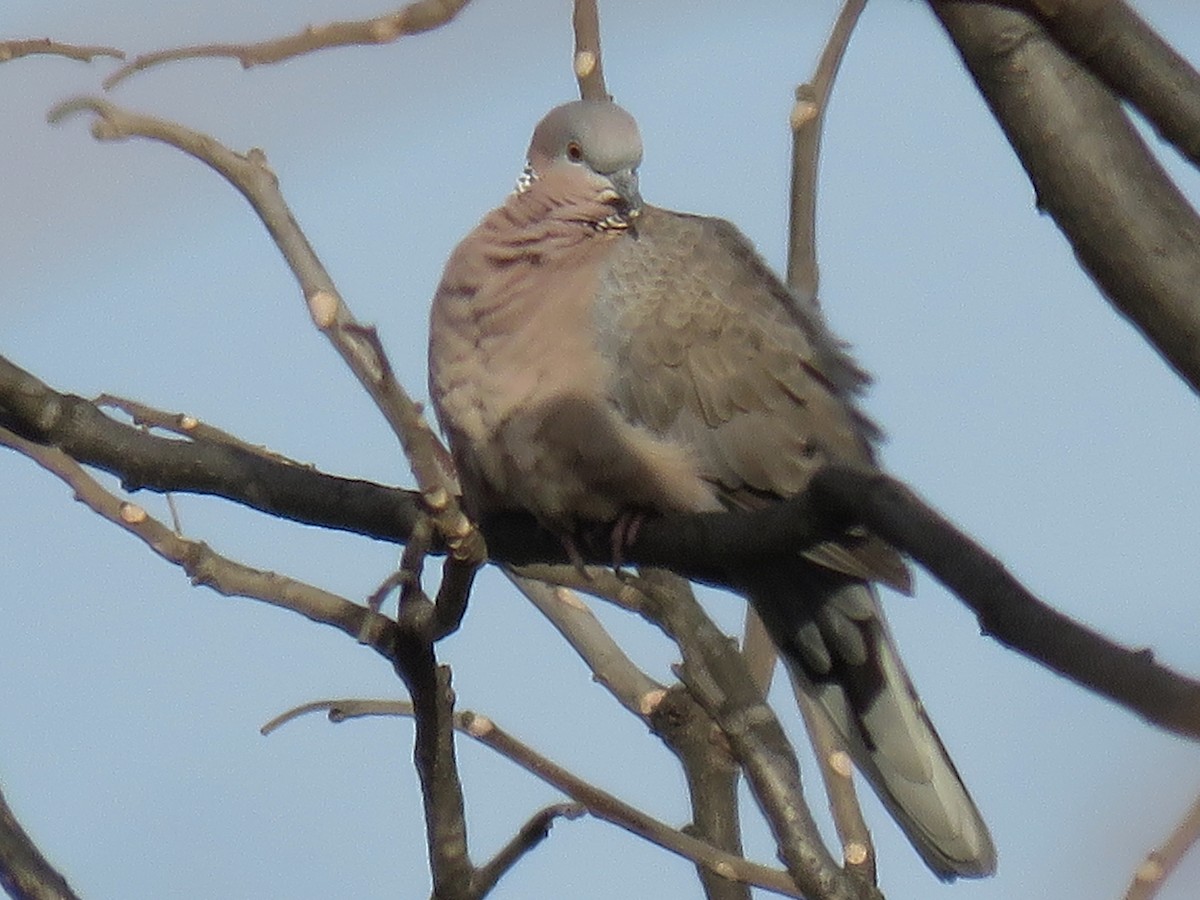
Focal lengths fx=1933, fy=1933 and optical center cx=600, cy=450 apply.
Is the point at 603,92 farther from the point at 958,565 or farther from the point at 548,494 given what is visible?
the point at 958,565

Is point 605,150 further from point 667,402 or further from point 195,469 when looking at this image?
point 195,469

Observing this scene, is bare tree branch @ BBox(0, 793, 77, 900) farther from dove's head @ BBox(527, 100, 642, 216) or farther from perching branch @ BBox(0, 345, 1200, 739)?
dove's head @ BBox(527, 100, 642, 216)

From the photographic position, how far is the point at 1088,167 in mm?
1835

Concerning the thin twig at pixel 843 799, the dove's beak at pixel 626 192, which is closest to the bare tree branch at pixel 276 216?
the dove's beak at pixel 626 192

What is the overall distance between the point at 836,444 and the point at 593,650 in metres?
0.57

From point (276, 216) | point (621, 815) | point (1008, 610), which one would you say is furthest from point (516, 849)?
point (276, 216)

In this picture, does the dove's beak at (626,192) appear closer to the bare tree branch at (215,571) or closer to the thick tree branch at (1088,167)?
the bare tree branch at (215,571)

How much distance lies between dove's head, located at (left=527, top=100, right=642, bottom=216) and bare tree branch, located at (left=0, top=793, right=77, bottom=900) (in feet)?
5.92

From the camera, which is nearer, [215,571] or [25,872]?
[25,872]

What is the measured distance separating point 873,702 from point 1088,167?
1762 millimetres

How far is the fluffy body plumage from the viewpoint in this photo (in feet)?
10.7

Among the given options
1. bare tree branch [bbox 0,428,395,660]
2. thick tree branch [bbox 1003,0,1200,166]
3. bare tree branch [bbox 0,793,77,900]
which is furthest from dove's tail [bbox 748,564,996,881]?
thick tree branch [bbox 1003,0,1200,166]

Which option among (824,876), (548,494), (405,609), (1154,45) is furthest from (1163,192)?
(548,494)

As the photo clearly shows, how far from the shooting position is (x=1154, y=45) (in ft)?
4.68
